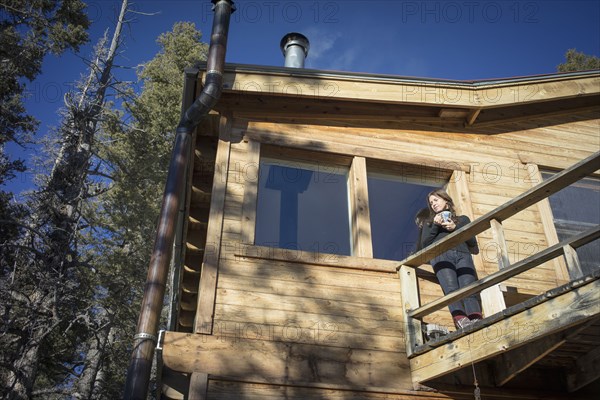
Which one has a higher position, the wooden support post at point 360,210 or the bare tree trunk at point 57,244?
the bare tree trunk at point 57,244

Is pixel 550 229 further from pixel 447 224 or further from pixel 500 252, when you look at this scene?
pixel 500 252

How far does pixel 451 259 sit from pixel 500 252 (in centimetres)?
76

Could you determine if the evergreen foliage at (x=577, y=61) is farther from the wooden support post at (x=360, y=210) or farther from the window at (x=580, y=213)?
the wooden support post at (x=360, y=210)

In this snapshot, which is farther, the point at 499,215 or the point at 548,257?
the point at 499,215

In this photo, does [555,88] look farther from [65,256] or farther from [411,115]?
[65,256]

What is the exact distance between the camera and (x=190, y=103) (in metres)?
6.31

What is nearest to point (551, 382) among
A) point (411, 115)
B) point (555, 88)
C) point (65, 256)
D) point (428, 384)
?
point (428, 384)

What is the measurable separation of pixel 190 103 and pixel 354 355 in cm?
349

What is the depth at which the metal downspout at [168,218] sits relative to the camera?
4.14 meters

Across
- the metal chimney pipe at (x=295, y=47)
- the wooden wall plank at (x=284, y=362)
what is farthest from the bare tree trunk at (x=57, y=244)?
the wooden wall plank at (x=284, y=362)

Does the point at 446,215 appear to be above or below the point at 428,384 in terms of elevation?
above

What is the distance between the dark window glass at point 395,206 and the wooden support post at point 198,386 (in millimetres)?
→ 2661

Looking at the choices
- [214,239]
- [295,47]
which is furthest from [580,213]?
[295,47]

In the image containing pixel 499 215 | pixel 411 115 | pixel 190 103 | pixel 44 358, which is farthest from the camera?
pixel 44 358
